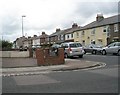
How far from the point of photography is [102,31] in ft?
187

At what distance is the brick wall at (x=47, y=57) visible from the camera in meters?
21.8

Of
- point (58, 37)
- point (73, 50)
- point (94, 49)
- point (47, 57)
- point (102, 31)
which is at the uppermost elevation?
point (58, 37)

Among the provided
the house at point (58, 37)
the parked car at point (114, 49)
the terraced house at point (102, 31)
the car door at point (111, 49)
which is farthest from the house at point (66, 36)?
the car door at point (111, 49)

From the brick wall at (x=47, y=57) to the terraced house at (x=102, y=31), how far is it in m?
31.1

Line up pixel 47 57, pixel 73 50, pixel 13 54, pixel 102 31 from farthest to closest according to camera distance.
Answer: pixel 102 31 < pixel 13 54 < pixel 73 50 < pixel 47 57

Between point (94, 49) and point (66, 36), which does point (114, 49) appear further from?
point (66, 36)

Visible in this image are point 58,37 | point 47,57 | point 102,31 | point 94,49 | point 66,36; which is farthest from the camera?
point 58,37

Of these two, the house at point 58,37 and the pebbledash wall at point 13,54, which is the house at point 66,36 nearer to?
the house at point 58,37

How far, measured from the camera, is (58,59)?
22.8 m

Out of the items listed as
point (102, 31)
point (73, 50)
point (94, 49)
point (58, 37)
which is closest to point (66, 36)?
point (58, 37)

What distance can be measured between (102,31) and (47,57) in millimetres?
36172

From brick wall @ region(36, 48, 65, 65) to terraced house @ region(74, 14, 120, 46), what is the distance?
31051mm

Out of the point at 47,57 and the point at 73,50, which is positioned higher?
the point at 73,50

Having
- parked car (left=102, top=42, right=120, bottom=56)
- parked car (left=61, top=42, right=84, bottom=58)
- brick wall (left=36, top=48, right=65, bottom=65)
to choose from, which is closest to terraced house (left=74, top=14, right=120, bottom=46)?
parked car (left=102, top=42, right=120, bottom=56)
